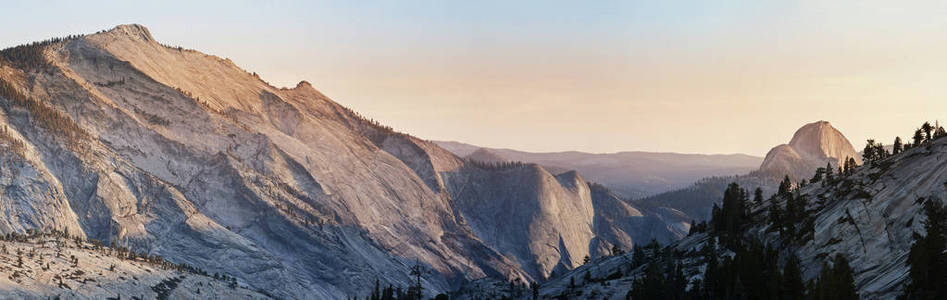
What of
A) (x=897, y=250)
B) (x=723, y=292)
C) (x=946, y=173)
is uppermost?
(x=946, y=173)

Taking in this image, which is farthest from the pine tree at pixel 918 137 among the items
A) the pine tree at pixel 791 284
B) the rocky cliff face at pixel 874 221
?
the pine tree at pixel 791 284

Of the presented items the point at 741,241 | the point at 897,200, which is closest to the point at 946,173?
the point at 897,200

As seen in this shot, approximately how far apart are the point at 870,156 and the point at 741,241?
35818 millimetres

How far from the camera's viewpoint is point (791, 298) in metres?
121

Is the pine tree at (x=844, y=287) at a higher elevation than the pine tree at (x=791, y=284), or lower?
higher

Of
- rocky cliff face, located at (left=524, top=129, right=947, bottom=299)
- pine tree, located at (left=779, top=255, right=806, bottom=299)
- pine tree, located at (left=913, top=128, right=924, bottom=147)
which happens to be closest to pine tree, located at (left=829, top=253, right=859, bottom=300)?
rocky cliff face, located at (left=524, top=129, right=947, bottom=299)

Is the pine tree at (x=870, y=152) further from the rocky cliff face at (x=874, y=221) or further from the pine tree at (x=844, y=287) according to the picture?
the pine tree at (x=844, y=287)

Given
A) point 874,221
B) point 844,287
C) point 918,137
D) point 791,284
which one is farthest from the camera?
point 918,137

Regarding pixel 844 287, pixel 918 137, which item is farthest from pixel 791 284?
pixel 918 137

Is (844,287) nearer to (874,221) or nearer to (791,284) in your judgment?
(791,284)

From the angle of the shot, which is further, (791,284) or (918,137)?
(918,137)

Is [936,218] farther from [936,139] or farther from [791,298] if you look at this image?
[936,139]

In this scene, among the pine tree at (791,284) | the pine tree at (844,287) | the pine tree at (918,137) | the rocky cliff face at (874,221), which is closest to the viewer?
the pine tree at (844,287)

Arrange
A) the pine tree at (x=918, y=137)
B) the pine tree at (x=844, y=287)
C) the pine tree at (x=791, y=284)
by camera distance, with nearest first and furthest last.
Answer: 1. the pine tree at (x=844, y=287)
2. the pine tree at (x=791, y=284)
3. the pine tree at (x=918, y=137)
